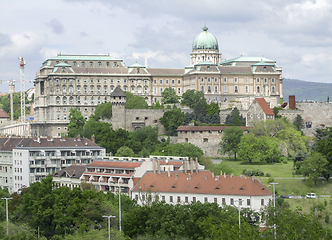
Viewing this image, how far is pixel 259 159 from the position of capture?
4828 inches

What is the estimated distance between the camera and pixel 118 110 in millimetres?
151375

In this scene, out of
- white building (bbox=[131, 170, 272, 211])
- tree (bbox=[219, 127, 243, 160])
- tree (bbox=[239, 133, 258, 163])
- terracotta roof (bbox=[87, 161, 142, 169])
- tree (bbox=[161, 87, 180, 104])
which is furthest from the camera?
tree (bbox=[161, 87, 180, 104])

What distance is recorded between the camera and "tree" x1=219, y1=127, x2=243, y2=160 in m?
131

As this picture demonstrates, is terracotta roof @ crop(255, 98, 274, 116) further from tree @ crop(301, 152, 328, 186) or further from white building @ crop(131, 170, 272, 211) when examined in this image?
white building @ crop(131, 170, 272, 211)

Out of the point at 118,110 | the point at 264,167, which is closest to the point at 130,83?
the point at 118,110

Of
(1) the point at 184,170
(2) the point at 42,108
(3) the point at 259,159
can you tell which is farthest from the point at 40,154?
(2) the point at 42,108

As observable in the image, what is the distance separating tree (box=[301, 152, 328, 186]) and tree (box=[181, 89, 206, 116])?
171ft

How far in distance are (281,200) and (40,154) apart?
43.6 m

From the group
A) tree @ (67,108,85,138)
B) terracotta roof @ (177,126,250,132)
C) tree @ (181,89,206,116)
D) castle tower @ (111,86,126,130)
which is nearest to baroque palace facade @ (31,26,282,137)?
tree @ (67,108,85,138)

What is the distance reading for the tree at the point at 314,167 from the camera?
344 ft

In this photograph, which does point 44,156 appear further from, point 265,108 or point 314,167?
point 265,108

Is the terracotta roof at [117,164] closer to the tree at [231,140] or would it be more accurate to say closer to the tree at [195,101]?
the tree at [231,140]

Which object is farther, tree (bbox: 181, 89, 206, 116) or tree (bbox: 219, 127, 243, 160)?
tree (bbox: 181, 89, 206, 116)

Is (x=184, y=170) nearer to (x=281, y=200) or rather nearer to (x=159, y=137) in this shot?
(x=281, y=200)
